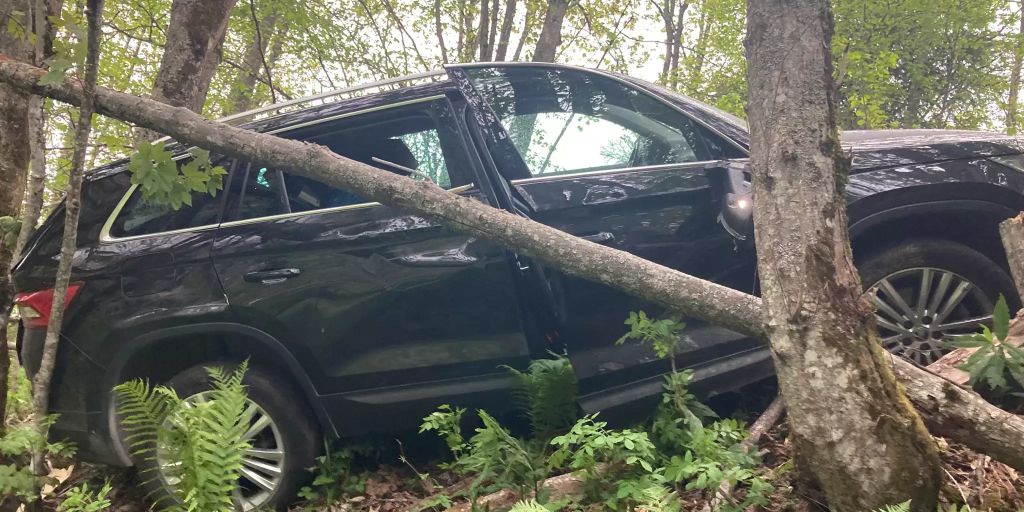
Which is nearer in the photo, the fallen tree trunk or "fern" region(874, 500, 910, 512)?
"fern" region(874, 500, 910, 512)

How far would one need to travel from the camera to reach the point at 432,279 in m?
2.72

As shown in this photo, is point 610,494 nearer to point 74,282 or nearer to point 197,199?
point 197,199

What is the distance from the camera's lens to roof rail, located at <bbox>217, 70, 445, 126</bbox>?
9.98ft

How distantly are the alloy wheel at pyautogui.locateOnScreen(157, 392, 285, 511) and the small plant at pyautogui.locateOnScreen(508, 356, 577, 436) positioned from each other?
1223 millimetres

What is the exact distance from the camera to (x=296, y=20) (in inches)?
285

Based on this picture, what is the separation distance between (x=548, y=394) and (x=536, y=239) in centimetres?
74

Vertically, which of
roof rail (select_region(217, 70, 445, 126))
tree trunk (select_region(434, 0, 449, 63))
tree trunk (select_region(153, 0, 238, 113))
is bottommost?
roof rail (select_region(217, 70, 445, 126))

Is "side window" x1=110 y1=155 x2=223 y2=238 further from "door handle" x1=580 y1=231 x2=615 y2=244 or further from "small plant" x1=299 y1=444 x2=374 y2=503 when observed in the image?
"door handle" x1=580 y1=231 x2=615 y2=244

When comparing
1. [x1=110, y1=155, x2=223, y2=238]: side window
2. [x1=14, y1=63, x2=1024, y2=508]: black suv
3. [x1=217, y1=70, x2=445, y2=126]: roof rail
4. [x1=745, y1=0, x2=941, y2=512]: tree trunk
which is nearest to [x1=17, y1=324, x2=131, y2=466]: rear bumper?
[x1=14, y1=63, x2=1024, y2=508]: black suv

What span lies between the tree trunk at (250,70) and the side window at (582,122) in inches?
223

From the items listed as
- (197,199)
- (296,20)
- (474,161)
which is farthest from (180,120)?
(296,20)

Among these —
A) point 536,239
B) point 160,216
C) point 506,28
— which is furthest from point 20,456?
point 506,28

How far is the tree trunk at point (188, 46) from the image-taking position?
15.8 ft

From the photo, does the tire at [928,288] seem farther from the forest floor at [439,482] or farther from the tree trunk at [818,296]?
the tree trunk at [818,296]
